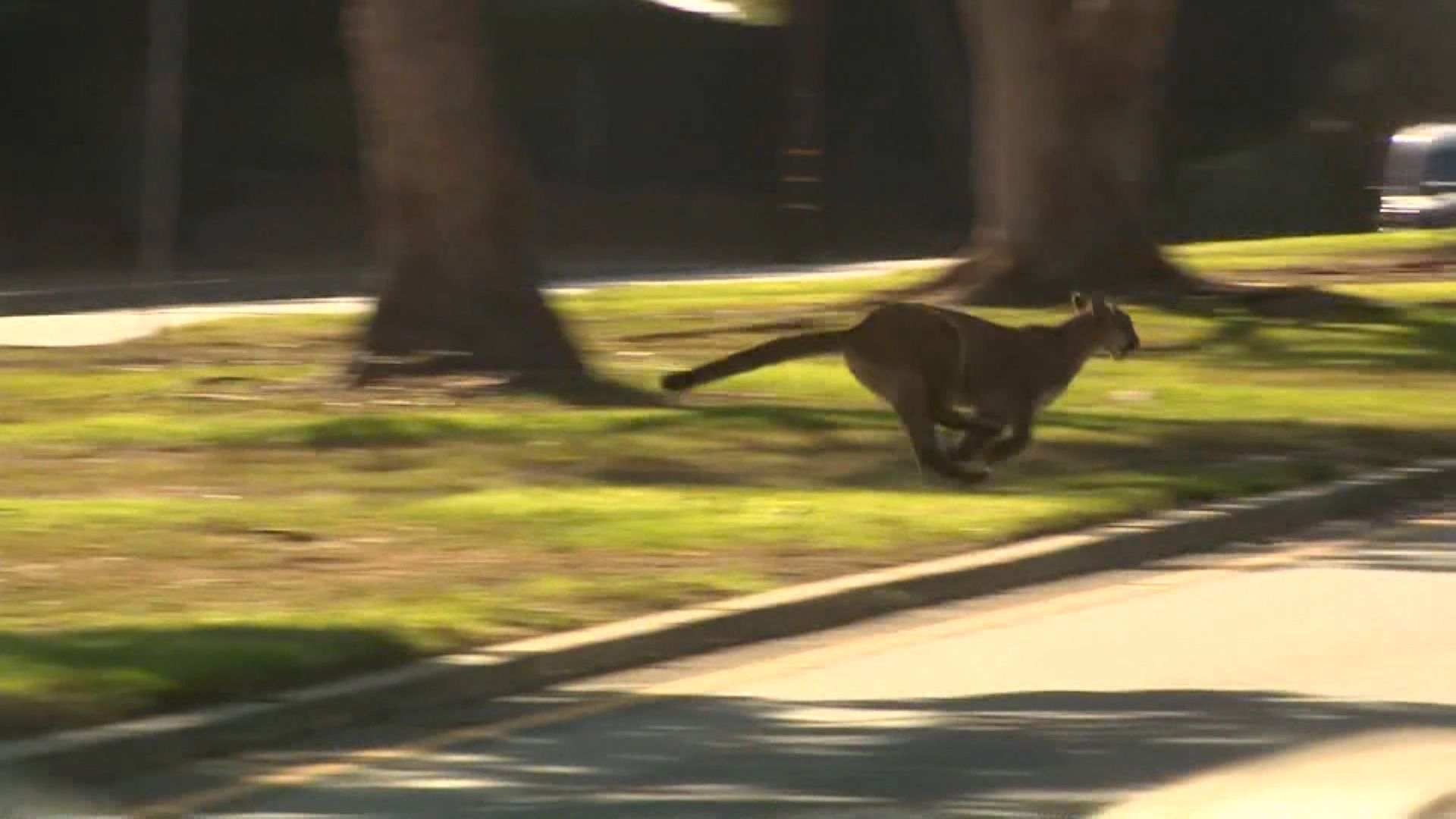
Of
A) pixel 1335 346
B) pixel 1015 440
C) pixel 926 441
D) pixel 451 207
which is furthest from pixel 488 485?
pixel 1335 346

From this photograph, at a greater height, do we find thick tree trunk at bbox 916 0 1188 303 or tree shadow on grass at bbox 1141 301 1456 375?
thick tree trunk at bbox 916 0 1188 303

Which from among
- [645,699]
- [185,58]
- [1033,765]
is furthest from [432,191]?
[185,58]

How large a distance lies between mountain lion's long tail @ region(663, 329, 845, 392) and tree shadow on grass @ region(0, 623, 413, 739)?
14.3 ft

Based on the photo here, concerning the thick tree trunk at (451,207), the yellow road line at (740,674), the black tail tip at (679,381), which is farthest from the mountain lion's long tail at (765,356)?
the thick tree trunk at (451,207)

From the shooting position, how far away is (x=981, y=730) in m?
9.16

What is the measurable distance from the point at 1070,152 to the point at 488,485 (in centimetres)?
1302

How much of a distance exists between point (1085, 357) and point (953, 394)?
2.32 ft

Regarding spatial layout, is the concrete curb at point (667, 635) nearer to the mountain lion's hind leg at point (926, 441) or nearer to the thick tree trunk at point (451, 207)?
the mountain lion's hind leg at point (926, 441)

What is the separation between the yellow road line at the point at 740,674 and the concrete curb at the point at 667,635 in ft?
0.90

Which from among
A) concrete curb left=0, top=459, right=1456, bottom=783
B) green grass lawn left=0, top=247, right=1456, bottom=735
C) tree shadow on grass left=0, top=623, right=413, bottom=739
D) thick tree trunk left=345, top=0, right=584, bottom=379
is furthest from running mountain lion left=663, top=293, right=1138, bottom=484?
thick tree trunk left=345, top=0, right=584, bottom=379

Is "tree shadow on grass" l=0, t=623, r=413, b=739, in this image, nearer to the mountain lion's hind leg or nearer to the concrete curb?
the concrete curb

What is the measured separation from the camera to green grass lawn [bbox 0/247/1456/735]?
407 inches

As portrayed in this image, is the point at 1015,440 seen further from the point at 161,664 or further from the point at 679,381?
the point at 161,664

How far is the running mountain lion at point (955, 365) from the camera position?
14.3 metres
